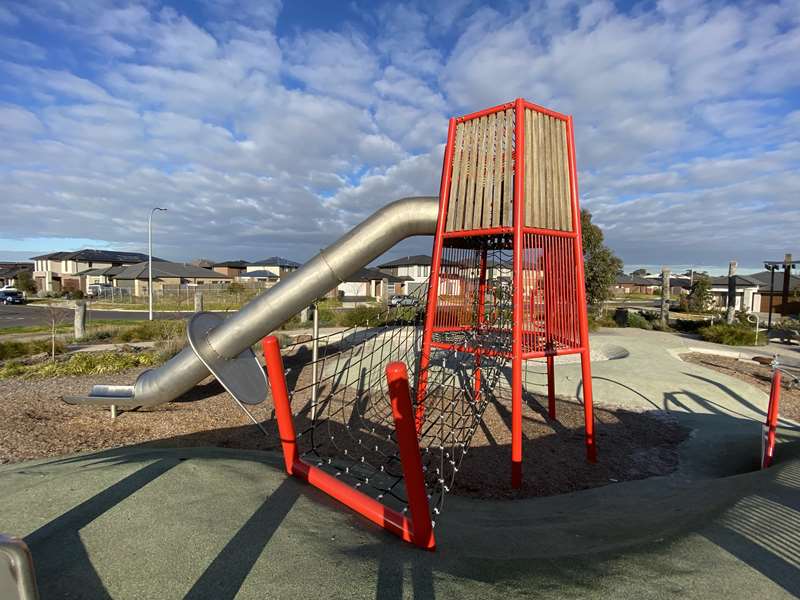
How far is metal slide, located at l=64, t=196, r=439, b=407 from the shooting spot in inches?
265

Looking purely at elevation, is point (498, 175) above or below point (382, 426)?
above

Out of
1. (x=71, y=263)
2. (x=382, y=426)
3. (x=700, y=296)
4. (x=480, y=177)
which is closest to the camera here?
(x=480, y=177)

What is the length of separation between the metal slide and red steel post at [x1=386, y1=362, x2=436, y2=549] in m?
4.02

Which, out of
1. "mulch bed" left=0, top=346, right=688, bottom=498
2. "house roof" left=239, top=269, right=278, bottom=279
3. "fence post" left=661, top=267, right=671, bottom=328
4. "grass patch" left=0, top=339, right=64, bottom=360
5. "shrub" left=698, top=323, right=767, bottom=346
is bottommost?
"mulch bed" left=0, top=346, right=688, bottom=498

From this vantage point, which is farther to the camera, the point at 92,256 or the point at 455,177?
the point at 92,256

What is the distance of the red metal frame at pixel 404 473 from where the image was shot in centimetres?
297

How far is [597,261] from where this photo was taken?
78.2ft

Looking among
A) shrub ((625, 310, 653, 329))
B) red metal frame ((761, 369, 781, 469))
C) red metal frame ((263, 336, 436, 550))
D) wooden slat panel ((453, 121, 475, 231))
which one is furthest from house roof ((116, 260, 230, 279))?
red metal frame ((761, 369, 781, 469))

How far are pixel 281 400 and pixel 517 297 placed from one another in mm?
2991

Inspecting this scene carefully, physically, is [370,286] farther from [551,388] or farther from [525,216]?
[525,216]

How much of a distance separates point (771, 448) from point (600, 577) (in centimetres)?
438

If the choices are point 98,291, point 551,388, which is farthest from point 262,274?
point 551,388

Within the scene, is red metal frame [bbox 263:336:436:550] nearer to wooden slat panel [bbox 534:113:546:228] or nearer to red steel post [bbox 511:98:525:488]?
red steel post [bbox 511:98:525:488]

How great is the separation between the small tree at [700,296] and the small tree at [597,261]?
10255 mm
